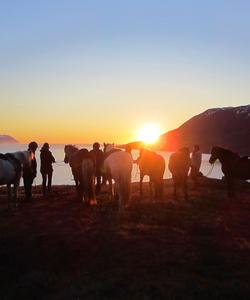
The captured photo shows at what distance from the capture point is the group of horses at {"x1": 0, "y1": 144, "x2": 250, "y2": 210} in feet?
69.5

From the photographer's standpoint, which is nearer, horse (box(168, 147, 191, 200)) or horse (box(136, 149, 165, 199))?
horse (box(136, 149, 165, 199))

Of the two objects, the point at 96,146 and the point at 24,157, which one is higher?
the point at 96,146

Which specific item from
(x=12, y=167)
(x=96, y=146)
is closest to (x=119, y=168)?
(x=12, y=167)

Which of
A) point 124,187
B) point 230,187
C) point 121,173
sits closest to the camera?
point 124,187

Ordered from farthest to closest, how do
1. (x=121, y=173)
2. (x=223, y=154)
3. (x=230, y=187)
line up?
(x=223, y=154), (x=230, y=187), (x=121, y=173)

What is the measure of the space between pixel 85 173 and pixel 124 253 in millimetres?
8736

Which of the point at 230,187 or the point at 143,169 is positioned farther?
the point at 230,187

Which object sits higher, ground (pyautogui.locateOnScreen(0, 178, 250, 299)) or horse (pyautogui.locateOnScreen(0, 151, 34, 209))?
horse (pyautogui.locateOnScreen(0, 151, 34, 209))

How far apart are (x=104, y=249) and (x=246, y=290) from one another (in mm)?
4633

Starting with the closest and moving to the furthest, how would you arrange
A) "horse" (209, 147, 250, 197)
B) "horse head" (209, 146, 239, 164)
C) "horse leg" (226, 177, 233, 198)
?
"horse leg" (226, 177, 233, 198), "horse" (209, 147, 250, 197), "horse head" (209, 146, 239, 164)

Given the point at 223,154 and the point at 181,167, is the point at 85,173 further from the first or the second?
the point at 223,154

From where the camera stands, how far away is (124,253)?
14.5 metres

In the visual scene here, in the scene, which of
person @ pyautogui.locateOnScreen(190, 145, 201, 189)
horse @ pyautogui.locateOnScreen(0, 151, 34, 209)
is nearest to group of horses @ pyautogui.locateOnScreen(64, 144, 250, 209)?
horse @ pyautogui.locateOnScreen(0, 151, 34, 209)

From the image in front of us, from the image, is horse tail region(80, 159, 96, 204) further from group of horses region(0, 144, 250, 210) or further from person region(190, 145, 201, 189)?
person region(190, 145, 201, 189)
